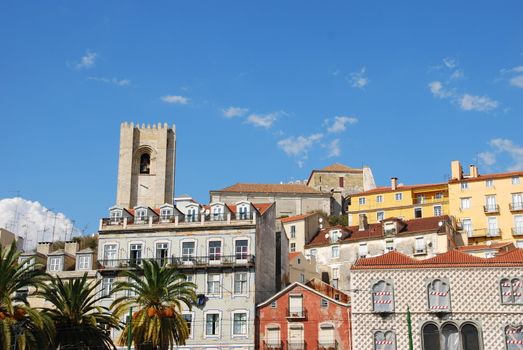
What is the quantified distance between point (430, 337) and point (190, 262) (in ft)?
65.4

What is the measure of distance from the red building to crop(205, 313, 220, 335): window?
3170 millimetres

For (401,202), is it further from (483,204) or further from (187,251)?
(187,251)

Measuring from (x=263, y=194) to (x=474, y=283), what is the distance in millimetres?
72815

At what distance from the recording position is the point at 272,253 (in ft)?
218

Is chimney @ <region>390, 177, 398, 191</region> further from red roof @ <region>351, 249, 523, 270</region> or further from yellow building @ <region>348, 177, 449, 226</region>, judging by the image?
red roof @ <region>351, 249, 523, 270</region>

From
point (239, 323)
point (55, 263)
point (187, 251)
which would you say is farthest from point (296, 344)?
point (55, 263)

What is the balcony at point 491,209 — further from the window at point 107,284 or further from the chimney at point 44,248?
the chimney at point 44,248

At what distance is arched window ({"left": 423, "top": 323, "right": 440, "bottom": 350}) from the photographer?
2063 inches

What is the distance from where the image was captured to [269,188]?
12700cm

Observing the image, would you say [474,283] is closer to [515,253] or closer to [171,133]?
[515,253]

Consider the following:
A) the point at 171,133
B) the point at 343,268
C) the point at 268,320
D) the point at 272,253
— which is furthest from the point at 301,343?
the point at 171,133

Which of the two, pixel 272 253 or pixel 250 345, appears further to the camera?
pixel 272 253

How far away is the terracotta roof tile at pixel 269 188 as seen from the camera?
124625mm

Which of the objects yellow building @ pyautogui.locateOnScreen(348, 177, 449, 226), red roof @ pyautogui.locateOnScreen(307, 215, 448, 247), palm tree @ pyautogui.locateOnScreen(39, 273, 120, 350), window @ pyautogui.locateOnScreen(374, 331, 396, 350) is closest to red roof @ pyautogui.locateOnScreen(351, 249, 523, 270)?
window @ pyautogui.locateOnScreen(374, 331, 396, 350)
